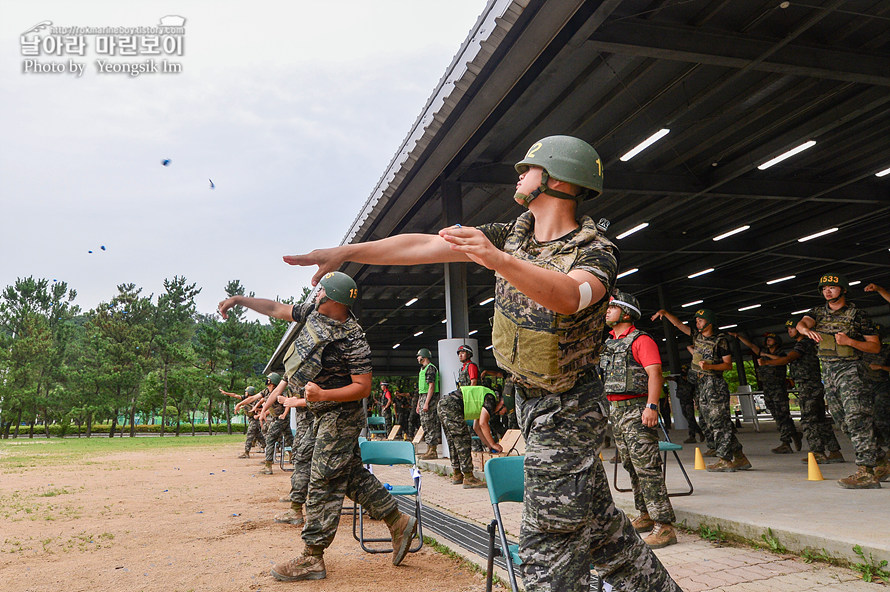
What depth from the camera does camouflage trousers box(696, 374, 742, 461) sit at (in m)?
8.23

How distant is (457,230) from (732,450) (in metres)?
8.36

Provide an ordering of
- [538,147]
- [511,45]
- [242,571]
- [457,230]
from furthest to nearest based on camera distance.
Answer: [511,45], [242,571], [538,147], [457,230]

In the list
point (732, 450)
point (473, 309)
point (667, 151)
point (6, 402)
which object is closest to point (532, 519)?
point (732, 450)

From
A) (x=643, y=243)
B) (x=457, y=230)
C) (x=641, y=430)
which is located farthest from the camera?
(x=643, y=243)

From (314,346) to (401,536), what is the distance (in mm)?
1809

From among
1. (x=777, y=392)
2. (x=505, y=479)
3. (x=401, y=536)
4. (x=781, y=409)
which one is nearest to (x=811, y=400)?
(x=781, y=409)

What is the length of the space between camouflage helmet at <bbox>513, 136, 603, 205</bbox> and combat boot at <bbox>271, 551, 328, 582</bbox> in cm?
342

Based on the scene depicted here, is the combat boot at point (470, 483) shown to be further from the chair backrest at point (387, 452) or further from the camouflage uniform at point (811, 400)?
the camouflage uniform at point (811, 400)

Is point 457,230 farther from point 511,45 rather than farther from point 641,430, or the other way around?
point 511,45

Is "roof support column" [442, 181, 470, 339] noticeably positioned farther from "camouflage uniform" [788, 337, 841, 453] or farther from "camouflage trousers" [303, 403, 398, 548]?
"camouflage trousers" [303, 403, 398, 548]

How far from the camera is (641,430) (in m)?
4.98

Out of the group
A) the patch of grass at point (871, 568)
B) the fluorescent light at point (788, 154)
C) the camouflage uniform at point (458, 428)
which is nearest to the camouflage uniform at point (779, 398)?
the fluorescent light at point (788, 154)

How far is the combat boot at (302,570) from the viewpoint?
4.07 meters

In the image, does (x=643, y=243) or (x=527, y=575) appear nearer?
(x=527, y=575)
